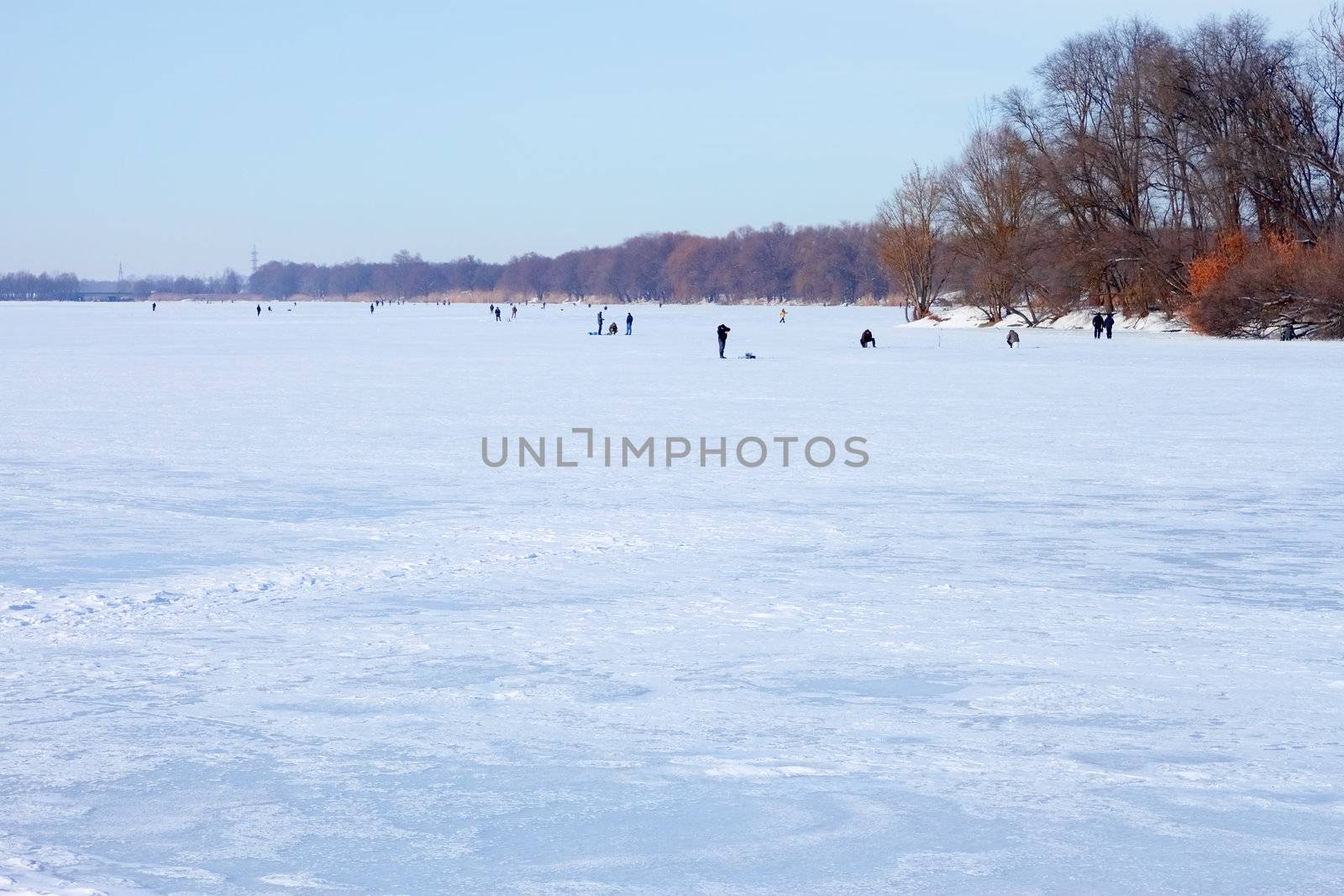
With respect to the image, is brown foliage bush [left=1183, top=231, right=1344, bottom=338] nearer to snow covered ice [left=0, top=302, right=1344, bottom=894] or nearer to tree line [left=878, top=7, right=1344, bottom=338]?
tree line [left=878, top=7, right=1344, bottom=338]

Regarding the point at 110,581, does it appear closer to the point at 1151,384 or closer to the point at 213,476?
the point at 213,476

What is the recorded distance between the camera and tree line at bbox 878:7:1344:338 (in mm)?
41250

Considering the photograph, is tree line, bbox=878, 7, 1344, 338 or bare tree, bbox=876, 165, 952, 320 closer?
tree line, bbox=878, 7, 1344, 338

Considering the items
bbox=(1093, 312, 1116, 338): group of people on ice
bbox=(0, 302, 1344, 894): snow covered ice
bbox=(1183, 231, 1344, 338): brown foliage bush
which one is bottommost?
bbox=(0, 302, 1344, 894): snow covered ice

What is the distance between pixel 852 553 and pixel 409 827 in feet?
14.2

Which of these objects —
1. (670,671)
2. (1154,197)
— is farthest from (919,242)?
(670,671)

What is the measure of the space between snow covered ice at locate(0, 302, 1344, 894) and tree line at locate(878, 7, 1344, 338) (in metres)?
32.0

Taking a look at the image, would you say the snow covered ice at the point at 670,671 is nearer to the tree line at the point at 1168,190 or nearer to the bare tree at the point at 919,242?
the tree line at the point at 1168,190

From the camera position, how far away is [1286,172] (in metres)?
45.8

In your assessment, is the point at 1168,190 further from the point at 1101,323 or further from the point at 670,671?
the point at 670,671

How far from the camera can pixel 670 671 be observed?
509cm

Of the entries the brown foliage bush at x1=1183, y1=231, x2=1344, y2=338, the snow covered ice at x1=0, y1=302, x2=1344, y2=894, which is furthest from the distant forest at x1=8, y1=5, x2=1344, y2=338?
the snow covered ice at x1=0, y1=302, x2=1344, y2=894

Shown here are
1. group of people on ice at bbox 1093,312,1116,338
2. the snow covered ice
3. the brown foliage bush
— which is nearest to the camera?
the snow covered ice

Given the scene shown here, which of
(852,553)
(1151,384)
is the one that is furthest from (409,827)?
(1151,384)
